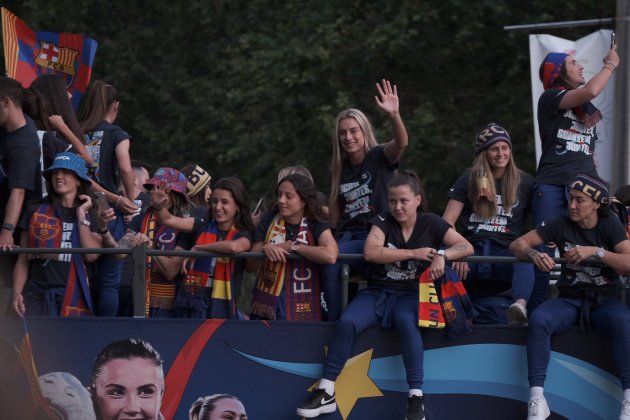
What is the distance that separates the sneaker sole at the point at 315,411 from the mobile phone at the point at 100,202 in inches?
73.8

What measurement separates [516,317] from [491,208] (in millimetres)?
886

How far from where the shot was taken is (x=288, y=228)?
8914 mm

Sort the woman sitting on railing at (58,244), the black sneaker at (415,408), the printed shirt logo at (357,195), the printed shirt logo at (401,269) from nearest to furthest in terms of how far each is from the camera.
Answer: the black sneaker at (415,408) < the printed shirt logo at (401,269) < the woman sitting on railing at (58,244) < the printed shirt logo at (357,195)

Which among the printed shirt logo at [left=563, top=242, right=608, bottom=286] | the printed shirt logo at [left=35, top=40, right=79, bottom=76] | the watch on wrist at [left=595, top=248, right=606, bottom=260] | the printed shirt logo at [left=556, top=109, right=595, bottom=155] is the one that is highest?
the printed shirt logo at [left=35, top=40, right=79, bottom=76]

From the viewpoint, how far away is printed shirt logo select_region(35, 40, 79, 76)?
1095cm

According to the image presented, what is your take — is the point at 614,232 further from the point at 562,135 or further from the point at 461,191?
the point at 461,191

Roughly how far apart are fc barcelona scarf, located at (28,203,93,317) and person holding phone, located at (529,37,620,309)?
3.07m

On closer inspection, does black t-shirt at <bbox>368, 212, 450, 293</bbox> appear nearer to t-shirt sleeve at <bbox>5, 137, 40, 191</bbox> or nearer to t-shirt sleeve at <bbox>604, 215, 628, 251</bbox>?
t-shirt sleeve at <bbox>604, 215, 628, 251</bbox>

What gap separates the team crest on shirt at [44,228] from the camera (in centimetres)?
877

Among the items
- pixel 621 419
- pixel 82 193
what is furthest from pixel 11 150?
pixel 621 419

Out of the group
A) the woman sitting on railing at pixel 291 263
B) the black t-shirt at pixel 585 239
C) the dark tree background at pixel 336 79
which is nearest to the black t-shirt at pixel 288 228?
the woman sitting on railing at pixel 291 263

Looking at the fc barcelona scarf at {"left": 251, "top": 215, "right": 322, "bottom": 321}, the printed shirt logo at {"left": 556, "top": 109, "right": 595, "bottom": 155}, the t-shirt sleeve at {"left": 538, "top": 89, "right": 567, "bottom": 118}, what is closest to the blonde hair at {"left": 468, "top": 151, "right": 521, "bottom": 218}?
the printed shirt logo at {"left": 556, "top": 109, "right": 595, "bottom": 155}

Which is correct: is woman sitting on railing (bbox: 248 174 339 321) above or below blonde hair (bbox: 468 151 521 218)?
below

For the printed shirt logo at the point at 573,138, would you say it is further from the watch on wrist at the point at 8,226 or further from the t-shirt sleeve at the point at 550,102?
the watch on wrist at the point at 8,226
